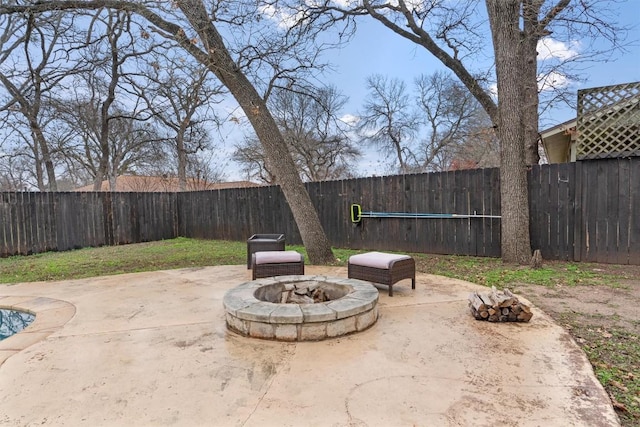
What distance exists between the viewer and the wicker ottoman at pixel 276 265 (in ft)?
13.4

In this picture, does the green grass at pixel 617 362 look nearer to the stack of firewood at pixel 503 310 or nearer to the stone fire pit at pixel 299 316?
the stack of firewood at pixel 503 310

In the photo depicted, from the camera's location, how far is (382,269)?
147 inches

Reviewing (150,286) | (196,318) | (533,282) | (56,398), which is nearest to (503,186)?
(533,282)

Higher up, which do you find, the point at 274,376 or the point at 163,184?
the point at 163,184

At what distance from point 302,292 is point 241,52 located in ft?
14.4

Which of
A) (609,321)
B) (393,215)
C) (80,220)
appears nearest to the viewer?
(609,321)

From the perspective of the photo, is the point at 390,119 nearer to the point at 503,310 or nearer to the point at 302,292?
the point at 302,292

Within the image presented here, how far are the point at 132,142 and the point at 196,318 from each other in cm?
1576

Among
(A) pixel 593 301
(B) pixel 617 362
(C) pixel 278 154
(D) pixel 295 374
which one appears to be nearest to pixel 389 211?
(C) pixel 278 154

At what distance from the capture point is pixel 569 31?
237 inches

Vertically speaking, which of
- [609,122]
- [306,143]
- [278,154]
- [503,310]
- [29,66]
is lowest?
[503,310]

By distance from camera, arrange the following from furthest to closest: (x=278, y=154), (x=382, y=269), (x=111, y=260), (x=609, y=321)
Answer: (x=111, y=260) → (x=278, y=154) → (x=382, y=269) → (x=609, y=321)

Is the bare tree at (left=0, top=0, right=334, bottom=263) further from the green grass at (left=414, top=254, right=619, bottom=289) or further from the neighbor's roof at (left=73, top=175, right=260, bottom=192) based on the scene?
the neighbor's roof at (left=73, top=175, right=260, bottom=192)

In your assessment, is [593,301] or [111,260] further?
[111,260]
